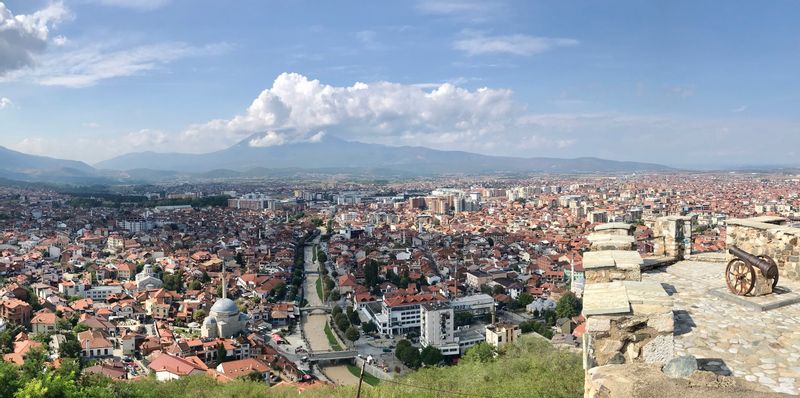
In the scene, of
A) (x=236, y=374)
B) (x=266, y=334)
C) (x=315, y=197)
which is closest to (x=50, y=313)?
(x=266, y=334)

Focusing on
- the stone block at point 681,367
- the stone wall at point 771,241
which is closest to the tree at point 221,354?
the stone wall at point 771,241

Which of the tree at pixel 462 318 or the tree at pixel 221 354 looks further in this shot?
the tree at pixel 462 318

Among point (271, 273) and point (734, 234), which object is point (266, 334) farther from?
point (734, 234)

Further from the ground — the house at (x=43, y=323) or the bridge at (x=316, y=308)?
the house at (x=43, y=323)

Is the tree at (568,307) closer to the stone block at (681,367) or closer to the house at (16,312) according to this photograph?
the stone block at (681,367)

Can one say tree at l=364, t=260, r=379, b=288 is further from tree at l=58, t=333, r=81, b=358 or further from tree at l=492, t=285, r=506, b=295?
tree at l=58, t=333, r=81, b=358

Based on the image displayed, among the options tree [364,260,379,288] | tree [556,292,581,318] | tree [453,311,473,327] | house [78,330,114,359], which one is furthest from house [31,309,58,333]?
tree [556,292,581,318]

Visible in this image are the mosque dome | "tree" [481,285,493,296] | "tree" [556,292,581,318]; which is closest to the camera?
the mosque dome
